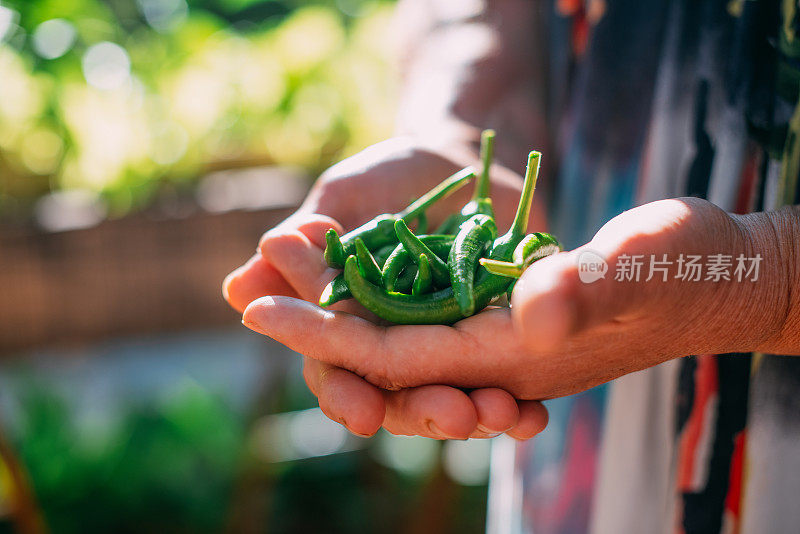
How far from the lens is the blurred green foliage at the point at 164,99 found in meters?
3.19

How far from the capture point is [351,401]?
1118mm

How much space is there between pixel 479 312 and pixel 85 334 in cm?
257

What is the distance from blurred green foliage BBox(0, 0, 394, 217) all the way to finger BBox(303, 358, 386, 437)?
7.19 feet

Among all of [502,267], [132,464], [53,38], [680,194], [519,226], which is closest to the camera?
[502,267]

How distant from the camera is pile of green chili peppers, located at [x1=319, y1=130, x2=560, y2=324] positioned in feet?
4.20

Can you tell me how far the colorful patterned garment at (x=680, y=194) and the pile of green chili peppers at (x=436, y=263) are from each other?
0.38m

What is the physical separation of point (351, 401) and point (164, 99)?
2.77 meters

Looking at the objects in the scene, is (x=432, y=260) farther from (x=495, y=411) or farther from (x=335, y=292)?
(x=495, y=411)

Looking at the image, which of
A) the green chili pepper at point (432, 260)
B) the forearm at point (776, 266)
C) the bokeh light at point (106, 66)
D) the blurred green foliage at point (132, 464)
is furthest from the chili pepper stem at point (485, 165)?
the bokeh light at point (106, 66)

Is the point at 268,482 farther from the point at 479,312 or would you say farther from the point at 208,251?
the point at 479,312

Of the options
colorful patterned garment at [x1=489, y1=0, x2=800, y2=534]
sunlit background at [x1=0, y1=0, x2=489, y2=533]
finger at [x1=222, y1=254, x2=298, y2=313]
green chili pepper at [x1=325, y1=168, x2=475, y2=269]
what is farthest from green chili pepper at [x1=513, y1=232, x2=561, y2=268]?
sunlit background at [x1=0, y1=0, x2=489, y2=533]

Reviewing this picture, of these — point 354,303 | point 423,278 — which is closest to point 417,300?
point 423,278

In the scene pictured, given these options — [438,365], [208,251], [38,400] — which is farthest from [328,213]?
[38,400]

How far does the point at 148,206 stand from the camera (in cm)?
322
